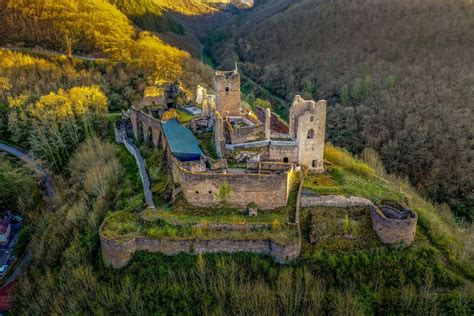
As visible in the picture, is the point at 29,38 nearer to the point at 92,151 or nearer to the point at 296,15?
the point at 92,151

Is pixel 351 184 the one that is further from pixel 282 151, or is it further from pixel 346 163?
pixel 346 163

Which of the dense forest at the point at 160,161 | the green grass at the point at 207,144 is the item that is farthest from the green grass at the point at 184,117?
the dense forest at the point at 160,161

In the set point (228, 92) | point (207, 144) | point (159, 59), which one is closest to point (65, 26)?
point (159, 59)

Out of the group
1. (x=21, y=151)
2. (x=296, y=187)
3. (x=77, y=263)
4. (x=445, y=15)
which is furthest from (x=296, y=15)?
(x=77, y=263)

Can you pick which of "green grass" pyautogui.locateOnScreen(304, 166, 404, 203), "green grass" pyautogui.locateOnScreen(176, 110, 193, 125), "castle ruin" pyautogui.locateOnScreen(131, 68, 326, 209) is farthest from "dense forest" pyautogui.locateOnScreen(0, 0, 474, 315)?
"green grass" pyautogui.locateOnScreen(176, 110, 193, 125)

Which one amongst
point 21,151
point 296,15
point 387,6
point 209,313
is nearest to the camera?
point 209,313

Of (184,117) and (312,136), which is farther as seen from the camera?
(184,117)

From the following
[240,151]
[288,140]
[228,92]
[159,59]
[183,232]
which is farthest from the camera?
[159,59]
